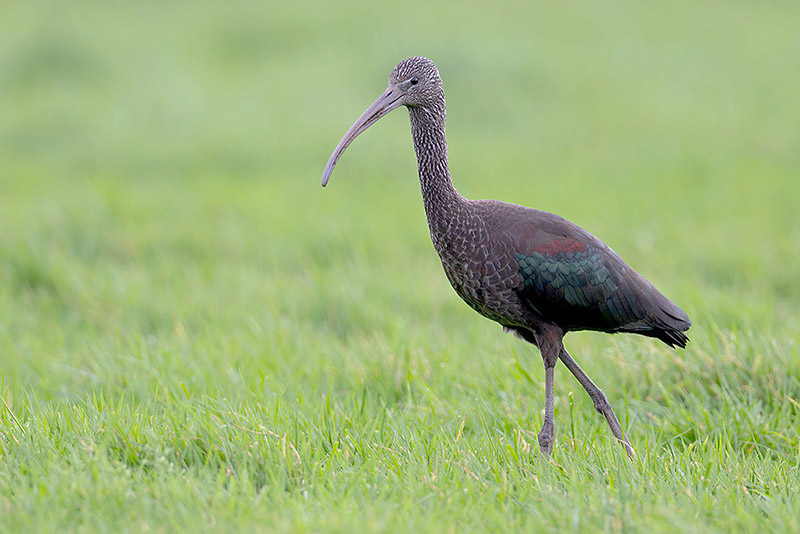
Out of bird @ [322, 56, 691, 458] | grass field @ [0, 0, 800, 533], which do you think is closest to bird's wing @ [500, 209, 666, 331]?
bird @ [322, 56, 691, 458]

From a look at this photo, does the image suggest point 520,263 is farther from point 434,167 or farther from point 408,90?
point 408,90

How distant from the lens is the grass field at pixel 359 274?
350 centimetres

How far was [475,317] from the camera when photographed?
6.74 meters

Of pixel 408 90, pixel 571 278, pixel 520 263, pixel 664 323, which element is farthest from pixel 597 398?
pixel 408 90

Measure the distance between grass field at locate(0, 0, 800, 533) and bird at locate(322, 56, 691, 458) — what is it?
21.2 inches

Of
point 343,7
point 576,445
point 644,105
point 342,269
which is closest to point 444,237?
point 576,445

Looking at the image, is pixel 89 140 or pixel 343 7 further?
pixel 343 7

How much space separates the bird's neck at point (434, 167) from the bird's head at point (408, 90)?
0.05 meters

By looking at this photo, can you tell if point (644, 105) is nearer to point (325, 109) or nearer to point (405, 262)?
point (325, 109)

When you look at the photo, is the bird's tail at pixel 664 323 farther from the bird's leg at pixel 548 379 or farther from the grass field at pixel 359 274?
the grass field at pixel 359 274

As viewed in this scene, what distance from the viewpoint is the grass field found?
3502mm

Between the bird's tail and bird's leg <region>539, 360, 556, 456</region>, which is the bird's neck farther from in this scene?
the bird's tail

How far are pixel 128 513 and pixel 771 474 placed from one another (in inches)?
101

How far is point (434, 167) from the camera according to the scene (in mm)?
4086
